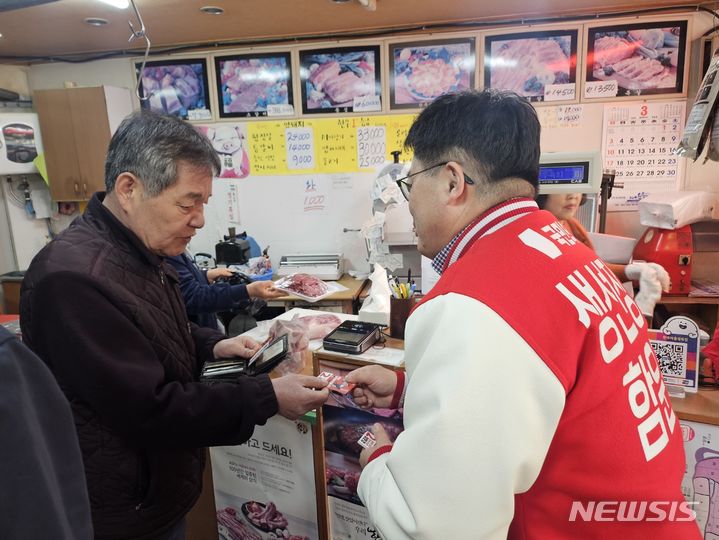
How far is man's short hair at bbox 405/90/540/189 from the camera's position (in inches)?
36.6

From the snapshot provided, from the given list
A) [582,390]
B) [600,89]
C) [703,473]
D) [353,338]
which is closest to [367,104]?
[600,89]

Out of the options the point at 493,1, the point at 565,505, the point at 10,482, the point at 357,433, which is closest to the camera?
the point at 10,482

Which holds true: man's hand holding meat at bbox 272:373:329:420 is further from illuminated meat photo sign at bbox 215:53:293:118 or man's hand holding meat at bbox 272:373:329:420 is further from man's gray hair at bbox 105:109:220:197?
illuminated meat photo sign at bbox 215:53:293:118

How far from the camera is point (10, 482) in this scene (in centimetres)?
45

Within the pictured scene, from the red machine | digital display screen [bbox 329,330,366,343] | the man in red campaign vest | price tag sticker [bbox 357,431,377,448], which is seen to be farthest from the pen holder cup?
the red machine

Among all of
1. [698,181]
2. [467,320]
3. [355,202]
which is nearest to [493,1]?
[355,202]

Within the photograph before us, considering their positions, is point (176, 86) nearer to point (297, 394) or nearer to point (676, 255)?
point (297, 394)

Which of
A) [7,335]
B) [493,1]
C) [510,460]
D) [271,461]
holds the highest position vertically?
[493,1]

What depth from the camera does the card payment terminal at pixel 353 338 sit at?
5.26 ft

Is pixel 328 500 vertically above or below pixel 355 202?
below

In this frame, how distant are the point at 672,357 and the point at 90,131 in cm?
400

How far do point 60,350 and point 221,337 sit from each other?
0.69 metres

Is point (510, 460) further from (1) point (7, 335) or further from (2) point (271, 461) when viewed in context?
(2) point (271, 461)

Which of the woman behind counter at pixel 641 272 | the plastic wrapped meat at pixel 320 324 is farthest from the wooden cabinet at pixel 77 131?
the woman behind counter at pixel 641 272
